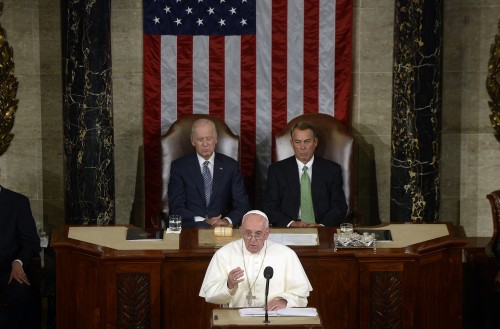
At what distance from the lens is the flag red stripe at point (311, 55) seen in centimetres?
1041

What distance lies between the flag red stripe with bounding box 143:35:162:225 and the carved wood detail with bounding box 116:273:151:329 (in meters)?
2.92

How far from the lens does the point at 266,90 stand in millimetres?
10500

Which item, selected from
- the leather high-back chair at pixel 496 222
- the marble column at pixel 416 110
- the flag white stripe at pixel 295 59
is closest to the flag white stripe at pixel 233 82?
the flag white stripe at pixel 295 59

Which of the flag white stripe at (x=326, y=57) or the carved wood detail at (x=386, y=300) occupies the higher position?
the flag white stripe at (x=326, y=57)

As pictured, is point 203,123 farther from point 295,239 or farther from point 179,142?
point 295,239

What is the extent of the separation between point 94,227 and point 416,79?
11.5ft

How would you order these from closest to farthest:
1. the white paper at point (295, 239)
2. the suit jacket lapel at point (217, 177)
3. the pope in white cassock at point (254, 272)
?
the pope in white cassock at point (254, 272) → the white paper at point (295, 239) → the suit jacket lapel at point (217, 177)

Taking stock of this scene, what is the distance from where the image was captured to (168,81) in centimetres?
1048

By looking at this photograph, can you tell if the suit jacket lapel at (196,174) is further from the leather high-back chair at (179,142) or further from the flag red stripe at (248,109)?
the flag red stripe at (248,109)

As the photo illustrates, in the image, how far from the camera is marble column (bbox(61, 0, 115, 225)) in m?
9.80

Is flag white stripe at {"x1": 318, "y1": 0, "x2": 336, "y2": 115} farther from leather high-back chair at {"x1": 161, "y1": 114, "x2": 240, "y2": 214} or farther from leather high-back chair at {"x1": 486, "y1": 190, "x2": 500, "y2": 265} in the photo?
leather high-back chair at {"x1": 486, "y1": 190, "x2": 500, "y2": 265}

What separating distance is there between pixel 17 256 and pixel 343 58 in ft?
12.9

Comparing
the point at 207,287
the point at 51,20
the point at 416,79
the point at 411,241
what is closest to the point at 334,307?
the point at 411,241

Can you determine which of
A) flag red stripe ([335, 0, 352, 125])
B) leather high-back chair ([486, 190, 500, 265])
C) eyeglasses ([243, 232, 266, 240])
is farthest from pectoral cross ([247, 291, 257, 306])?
A: flag red stripe ([335, 0, 352, 125])
